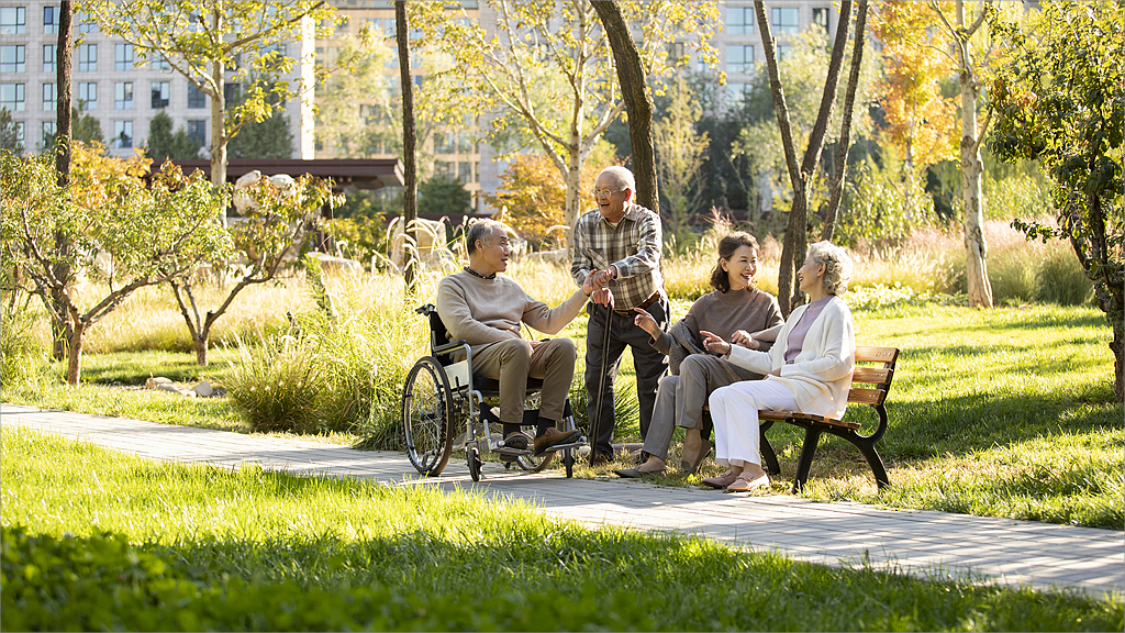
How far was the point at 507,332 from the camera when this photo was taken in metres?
5.93

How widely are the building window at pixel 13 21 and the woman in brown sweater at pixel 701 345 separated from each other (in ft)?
222

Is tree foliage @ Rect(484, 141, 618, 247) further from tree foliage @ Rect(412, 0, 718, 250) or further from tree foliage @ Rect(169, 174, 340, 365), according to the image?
tree foliage @ Rect(169, 174, 340, 365)

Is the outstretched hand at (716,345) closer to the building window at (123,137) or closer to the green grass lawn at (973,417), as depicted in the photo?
the green grass lawn at (973,417)

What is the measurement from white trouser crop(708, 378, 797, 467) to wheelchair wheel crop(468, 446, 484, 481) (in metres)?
1.36

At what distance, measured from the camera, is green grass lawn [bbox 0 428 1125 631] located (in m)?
2.51

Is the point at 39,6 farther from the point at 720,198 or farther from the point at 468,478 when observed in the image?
the point at 468,478

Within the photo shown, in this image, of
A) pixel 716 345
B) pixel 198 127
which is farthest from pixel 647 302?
pixel 198 127

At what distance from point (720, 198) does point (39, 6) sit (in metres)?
43.8

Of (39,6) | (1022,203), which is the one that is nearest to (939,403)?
(1022,203)

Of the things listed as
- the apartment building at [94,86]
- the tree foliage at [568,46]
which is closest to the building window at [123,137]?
the apartment building at [94,86]

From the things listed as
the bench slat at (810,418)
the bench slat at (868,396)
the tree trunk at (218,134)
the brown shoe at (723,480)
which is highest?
the tree trunk at (218,134)

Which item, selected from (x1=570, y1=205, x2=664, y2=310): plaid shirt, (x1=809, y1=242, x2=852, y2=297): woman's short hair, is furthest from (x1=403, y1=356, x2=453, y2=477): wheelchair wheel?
(x1=809, y1=242, x2=852, y2=297): woman's short hair

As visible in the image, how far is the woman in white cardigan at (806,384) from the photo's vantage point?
5207 mm

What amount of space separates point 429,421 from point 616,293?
54.8 inches
